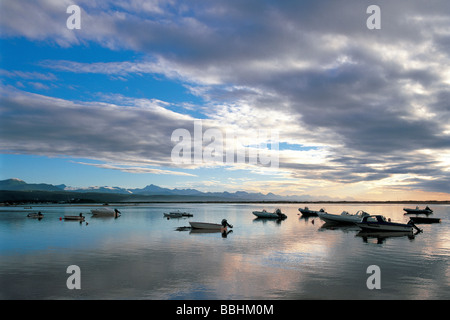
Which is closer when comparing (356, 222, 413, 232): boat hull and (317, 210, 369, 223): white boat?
(356, 222, 413, 232): boat hull

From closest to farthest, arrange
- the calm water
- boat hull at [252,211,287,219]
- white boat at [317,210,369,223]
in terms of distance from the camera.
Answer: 1. the calm water
2. white boat at [317,210,369,223]
3. boat hull at [252,211,287,219]

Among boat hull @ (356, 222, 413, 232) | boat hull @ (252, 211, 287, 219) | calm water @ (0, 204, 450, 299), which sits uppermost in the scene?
calm water @ (0, 204, 450, 299)

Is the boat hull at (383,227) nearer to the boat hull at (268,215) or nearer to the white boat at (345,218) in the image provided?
the white boat at (345,218)

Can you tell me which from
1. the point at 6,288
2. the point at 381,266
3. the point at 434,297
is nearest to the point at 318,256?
the point at 381,266

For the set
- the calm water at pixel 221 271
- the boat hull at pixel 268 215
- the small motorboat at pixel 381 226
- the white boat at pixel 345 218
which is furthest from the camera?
the boat hull at pixel 268 215

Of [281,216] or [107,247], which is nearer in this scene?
[107,247]

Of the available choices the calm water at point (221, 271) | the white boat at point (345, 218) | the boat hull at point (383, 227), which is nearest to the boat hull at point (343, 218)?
the white boat at point (345, 218)

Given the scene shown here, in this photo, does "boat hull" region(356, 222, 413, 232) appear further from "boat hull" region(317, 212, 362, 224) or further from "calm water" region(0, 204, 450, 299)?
"boat hull" region(317, 212, 362, 224)

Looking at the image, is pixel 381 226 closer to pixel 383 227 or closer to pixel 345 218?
pixel 383 227

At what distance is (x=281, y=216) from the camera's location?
101188 mm

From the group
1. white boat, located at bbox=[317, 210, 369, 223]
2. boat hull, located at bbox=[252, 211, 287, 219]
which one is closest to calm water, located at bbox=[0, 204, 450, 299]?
white boat, located at bbox=[317, 210, 369, 223]

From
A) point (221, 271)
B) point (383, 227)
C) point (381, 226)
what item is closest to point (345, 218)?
point (383, 227)
